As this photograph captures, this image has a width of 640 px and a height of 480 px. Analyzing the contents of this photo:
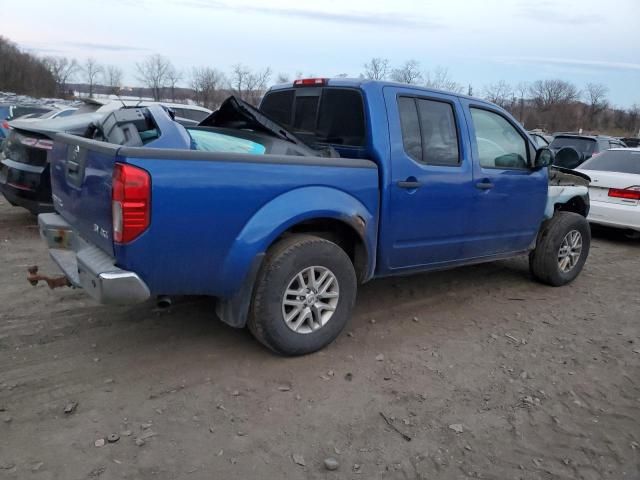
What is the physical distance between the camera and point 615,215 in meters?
8.09

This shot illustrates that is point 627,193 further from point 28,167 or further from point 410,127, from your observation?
point 28,167

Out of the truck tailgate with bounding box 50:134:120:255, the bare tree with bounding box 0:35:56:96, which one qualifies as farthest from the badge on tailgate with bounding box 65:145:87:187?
the bare tree with bounding box 0:35:56:96

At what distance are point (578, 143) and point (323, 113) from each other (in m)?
11.7

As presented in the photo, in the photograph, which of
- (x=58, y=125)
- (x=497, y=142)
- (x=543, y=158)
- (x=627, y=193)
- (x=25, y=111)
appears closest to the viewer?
(x=497, y=142)

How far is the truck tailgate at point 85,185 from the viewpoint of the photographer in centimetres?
313

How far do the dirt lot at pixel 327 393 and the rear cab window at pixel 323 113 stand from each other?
60.8 inches

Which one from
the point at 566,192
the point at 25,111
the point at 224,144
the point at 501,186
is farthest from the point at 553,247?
the point at 25,111

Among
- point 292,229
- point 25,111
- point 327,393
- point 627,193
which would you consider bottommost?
point 327,393

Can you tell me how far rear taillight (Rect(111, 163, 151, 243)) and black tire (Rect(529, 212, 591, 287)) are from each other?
4.23 meters

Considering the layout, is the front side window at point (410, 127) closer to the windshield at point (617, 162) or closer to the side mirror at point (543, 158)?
the side mirror at point (543, 158)

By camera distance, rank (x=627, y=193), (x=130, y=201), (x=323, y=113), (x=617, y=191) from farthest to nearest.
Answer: (x=617, y=191), (x=627, y=193), (x=323, y=113), (x=130, y=201)

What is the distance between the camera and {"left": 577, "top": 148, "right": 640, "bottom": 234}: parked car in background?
796 cm

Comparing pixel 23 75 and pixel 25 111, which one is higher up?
pixel 23 75

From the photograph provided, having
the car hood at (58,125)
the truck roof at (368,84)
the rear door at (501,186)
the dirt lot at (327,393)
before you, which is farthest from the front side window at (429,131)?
the car hood at (58,125)
